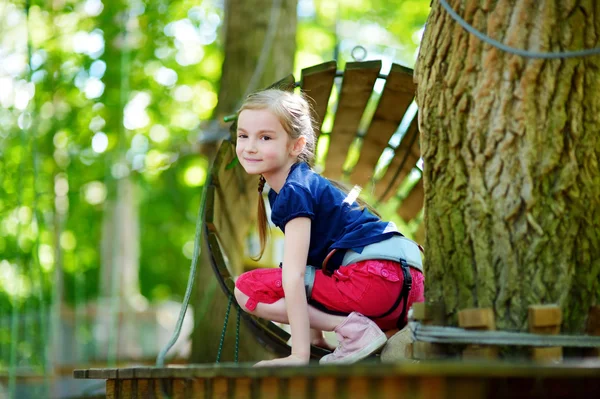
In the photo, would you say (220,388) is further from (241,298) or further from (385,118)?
(385,118)

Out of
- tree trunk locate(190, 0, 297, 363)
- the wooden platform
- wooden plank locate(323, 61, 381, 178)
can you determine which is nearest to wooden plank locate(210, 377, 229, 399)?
the wooden platform

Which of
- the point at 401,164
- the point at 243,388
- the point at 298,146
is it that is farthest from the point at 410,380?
the point at 401,164

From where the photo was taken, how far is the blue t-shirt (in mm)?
2883

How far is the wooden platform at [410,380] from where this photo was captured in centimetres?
164

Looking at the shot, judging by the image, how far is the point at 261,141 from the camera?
2877mm

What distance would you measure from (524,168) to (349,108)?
2118mm

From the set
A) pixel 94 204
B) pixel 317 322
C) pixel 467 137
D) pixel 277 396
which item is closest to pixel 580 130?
pixel 467 137

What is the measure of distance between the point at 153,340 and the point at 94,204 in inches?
198

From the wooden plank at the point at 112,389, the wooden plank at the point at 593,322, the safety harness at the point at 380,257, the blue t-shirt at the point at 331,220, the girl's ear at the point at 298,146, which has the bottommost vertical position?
the wooden plank at the point at 112,389

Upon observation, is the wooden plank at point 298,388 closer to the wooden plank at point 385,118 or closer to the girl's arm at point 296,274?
the girl's arm at point 296,274

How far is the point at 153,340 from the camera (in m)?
13.3

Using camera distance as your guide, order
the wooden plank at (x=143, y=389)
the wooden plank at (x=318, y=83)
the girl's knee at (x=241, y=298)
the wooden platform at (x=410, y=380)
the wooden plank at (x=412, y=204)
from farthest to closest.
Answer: the wooden plank at (x=412, y=204) < the wooden plank at (x=318, y=83) < the girl's knee at (x=241, y=298) < the wooden plank at (x=143, y=389) < the wooden platform at (x=410, y=380)

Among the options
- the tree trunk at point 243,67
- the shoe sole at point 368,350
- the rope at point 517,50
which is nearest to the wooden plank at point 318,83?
the shoe sole at point 368,350

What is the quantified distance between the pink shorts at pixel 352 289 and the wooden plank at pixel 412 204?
6.11ft
